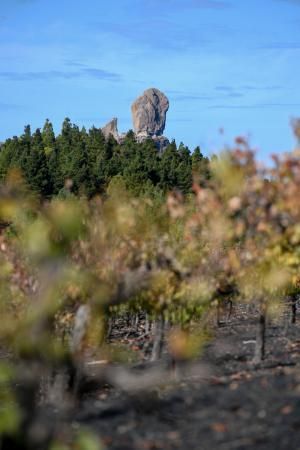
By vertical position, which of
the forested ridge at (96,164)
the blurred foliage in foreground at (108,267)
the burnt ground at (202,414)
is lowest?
the burnt ground at (202,414)

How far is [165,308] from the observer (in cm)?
2123

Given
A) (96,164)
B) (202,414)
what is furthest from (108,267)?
(96,164)

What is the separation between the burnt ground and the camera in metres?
13.6

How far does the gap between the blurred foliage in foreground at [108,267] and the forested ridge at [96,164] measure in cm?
7321

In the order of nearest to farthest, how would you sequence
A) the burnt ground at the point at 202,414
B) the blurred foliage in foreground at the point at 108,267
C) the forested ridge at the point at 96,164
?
the blurred foliage in foreground at the point at 108,267 < the burnt ground at the point at 202,414 < the forested ridge at the point at 96,164

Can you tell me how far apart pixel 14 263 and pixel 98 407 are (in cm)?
411

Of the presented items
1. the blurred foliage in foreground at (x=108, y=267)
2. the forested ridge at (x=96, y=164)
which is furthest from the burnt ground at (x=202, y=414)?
the forested ridge at (x=96, y=164)

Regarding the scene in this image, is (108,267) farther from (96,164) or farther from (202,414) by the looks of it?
(96,164)

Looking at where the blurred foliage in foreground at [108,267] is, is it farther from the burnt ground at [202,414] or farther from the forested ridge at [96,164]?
the forested ridge at [96,164]

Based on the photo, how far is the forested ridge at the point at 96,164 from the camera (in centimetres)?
10388

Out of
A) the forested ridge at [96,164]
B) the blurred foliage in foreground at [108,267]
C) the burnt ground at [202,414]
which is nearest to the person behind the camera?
the blurred foliage in foreground at [108,267]

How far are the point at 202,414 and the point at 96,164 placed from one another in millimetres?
95683

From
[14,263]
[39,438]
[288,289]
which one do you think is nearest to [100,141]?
[288,289]

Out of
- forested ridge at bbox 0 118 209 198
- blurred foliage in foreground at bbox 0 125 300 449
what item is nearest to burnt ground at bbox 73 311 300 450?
blurred foliage in foreground at bbox 0 125 300 449
